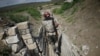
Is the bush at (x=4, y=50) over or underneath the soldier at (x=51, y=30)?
over

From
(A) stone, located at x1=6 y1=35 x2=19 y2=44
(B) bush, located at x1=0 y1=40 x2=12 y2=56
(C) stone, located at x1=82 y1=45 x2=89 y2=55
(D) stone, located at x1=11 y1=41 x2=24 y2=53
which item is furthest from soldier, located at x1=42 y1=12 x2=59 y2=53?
(C) stone, located at x1=82 y1=45 x2=89 y2=55

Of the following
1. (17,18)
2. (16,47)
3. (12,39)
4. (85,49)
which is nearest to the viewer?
(85,49)

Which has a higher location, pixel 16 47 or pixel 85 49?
pixel 85 49

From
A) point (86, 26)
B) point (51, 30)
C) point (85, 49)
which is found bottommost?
point (51, 30)

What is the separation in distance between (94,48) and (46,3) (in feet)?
44.5

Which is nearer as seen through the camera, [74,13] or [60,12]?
[74,13]

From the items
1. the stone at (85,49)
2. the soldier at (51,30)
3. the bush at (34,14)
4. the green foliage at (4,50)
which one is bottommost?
the soldier at (51,30)

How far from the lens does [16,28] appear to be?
12.9 metres

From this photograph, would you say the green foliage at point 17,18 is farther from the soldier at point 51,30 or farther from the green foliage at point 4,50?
the green foliage at point 4,50

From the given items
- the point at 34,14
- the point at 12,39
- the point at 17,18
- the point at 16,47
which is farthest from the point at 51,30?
the point at 16,47

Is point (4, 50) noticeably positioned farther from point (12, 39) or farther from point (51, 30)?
point (51, 30)

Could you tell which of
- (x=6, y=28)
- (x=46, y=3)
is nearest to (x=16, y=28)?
A: (x=6, y=28)

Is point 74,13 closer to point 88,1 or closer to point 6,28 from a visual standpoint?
point 88,1

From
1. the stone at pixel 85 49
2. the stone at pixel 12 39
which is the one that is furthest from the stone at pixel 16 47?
the stone at pixel 85 49
